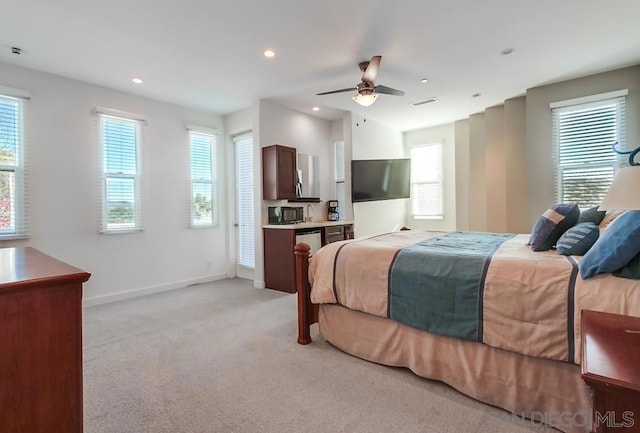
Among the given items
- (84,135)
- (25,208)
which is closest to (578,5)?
(84,135)

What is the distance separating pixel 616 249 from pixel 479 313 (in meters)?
0.71

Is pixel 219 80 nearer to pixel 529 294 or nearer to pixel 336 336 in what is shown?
pixel 336 336

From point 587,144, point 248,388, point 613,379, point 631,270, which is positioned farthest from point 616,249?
point 587,144

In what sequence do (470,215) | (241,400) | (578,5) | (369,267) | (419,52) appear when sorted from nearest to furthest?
(241,400) → (369,267) → (578,5) → (419,52) → (470,215)

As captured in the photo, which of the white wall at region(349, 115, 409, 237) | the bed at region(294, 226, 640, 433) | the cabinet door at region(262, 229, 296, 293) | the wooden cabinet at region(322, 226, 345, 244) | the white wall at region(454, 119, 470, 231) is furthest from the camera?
the white wall at region(454, 119, 470, 231)

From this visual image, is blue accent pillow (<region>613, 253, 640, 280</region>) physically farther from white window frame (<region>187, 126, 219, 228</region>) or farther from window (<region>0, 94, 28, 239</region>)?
window (<region>0, 94, 28, 239</region>)

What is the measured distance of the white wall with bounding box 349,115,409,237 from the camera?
18.8 feet

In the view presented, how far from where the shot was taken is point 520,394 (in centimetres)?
175

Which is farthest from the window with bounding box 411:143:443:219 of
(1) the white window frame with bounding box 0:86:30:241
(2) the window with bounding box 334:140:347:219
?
(1) the white window frame with bounding box 0:86:30:241

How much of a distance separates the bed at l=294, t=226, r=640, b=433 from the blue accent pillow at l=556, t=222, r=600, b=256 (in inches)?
3.6

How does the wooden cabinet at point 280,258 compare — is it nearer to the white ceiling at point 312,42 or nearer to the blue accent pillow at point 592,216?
the white ceiling at point 312,42

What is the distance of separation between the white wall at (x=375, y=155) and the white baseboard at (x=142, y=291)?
2687mm

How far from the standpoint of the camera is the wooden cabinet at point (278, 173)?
4.68 metres

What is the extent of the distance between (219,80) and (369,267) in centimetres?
314
